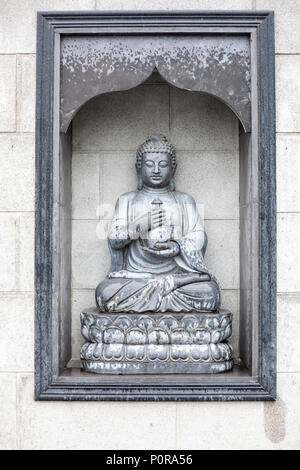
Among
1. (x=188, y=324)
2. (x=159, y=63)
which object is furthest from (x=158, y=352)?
(x=159, y=63)

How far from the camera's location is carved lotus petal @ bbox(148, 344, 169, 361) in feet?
14.1

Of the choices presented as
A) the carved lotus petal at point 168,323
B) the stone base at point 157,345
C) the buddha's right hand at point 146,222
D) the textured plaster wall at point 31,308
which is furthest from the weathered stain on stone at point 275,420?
the buddha's right hand at point 146,222

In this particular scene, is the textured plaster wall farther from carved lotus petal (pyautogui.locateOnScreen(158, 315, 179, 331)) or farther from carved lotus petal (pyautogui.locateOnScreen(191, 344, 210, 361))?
carved lotus petal (pyautogui.locateOnScreen(158, 315, 179, 331))

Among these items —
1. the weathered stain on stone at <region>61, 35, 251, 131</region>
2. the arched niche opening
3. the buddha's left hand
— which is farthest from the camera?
the arched niche opening

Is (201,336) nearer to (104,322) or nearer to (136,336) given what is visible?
(136,336)

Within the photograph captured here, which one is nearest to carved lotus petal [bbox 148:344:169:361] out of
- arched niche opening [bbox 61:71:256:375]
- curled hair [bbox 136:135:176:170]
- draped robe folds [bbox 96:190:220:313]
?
draped robe folds [bbox 96:190:220:313]

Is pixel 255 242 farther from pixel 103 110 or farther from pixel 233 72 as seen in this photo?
pixel 103 110

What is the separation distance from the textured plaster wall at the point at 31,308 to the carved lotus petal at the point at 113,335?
1.45 ft

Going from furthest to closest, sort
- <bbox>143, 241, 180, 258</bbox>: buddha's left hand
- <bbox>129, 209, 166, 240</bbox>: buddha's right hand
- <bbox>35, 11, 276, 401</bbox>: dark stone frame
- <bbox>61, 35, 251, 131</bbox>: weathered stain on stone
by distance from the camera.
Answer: <bbox>129, 209, 166, 240</bbox>: buddha's right hand < <bbox>143, 241, 180, 258</bbox>: buddha's left hand < <bbox>61, 35, 251, 131</bbox>: weathered stain on stone < <bbox>35, 11, 276, 401</bbox>: dark stone frame

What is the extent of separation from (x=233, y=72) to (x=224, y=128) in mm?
→ 802

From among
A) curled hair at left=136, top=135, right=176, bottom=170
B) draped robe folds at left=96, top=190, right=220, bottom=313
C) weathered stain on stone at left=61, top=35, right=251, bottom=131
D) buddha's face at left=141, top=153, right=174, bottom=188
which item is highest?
weathered stain on stone at left=61, top=35, right=251, bottom=131

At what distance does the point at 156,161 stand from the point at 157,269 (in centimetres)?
84
